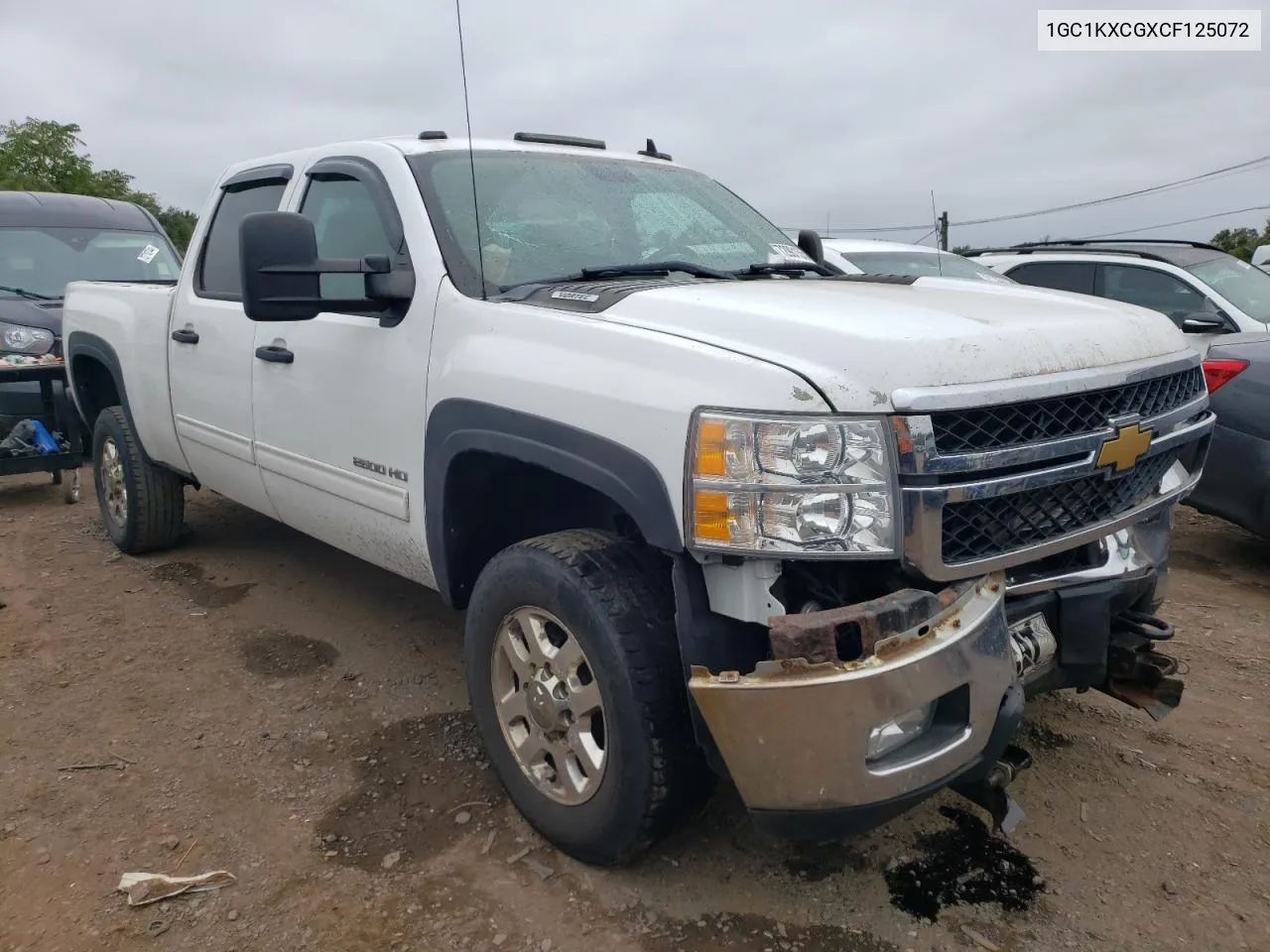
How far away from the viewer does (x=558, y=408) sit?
7.91 ft

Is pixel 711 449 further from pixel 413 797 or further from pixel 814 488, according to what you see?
pixel 413 797

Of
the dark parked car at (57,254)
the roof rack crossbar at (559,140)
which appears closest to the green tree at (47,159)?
the dark parked car at (57,254)

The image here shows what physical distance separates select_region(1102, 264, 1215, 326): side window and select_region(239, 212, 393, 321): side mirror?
5.94 m

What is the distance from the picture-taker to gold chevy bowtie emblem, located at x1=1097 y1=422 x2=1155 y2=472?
2301 millimetres

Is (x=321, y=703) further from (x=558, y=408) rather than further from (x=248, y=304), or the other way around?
(x=558, y=408)

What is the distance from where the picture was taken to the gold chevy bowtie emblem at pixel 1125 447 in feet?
7.55

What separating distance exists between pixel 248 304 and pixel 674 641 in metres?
1.55

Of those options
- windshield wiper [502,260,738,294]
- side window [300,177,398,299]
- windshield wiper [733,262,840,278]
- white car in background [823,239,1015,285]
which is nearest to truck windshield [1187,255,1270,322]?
white car in background [823,239,1015,285]

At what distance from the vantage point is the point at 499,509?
9.73 ft

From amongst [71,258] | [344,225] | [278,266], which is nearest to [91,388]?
[344,225]

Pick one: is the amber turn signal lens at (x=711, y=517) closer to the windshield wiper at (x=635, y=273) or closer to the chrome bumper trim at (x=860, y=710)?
the chrome bumper trim at (x=860, y=710)

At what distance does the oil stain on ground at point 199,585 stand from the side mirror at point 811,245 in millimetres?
3005

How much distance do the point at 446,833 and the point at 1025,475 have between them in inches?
71.7

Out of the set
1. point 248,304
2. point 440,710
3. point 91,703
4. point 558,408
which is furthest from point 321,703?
point 558,408
